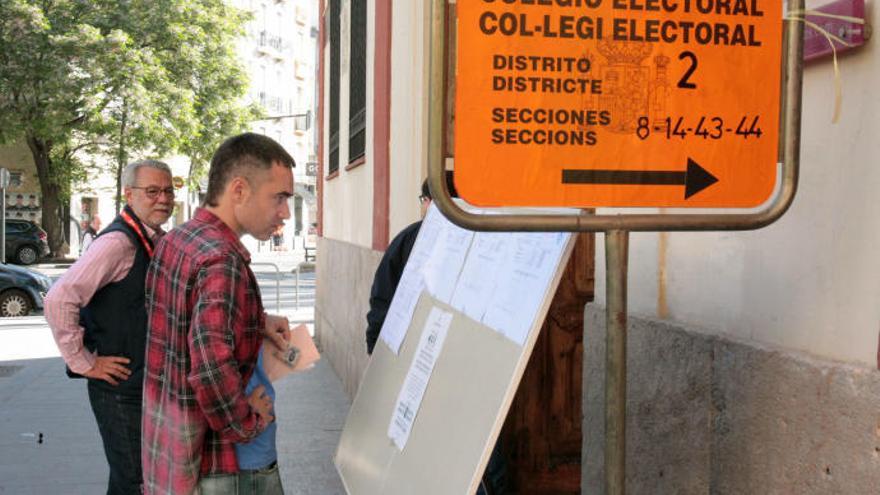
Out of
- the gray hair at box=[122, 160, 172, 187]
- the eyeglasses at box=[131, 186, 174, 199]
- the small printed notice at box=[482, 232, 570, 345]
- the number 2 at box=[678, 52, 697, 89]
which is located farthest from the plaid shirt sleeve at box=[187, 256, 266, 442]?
the gray hair at box=[122, 160, 172, 187]

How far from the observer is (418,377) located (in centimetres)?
254

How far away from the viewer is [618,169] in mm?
1562

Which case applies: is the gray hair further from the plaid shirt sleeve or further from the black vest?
the plaid shirt sleeve

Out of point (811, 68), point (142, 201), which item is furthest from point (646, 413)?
point (142, 201)

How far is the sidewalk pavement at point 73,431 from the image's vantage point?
20.7ft

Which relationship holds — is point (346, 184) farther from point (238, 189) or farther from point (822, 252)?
point (822, 252)

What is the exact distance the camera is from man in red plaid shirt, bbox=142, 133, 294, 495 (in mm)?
2570

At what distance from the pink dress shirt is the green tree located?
1142 inches

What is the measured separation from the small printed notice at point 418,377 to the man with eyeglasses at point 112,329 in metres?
1.68

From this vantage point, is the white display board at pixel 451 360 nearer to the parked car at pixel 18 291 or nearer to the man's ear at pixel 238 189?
the man's ear at pixel 238 189

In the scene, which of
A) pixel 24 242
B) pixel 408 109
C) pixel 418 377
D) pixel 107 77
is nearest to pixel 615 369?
pixel 418 377

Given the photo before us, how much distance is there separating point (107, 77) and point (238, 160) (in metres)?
30.9

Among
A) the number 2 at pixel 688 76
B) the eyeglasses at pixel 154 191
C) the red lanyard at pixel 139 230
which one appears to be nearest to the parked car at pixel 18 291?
the eyeglasses at pixel 154 191

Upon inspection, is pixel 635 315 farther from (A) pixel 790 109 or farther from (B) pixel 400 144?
(B) pixel 400 144
